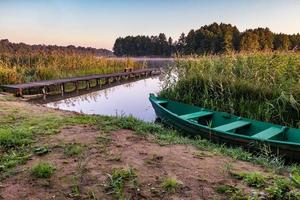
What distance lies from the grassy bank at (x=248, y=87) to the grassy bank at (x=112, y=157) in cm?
231

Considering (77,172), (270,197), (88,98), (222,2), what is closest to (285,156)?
(270,197)

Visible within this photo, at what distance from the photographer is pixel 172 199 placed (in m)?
2.88

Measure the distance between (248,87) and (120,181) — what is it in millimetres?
5385

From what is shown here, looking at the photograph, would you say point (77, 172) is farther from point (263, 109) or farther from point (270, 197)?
point (263, 109)

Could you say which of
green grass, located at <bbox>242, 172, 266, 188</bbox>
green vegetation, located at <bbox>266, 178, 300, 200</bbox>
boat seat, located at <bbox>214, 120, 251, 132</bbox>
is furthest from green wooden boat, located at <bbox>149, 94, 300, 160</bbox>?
green vegetation, located at <bbox>266, 178, 300, 200</bbox>

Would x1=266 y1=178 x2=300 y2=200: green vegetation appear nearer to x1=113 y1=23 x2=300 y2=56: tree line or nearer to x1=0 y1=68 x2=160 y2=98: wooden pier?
x1=0 y1=68 x2=160 y2=98: wooden pier

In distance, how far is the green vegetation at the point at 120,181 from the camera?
9.79ft

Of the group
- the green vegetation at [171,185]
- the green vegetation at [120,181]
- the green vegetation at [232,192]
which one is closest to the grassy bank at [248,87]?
the green vegetation at [232,192]

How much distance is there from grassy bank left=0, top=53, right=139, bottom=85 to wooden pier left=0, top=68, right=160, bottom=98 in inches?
34.9

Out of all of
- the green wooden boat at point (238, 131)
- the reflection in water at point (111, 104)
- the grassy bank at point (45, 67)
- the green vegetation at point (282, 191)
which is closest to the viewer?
the green vegetation at point (282, 191)

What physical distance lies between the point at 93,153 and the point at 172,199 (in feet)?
4.64

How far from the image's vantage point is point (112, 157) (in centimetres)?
385

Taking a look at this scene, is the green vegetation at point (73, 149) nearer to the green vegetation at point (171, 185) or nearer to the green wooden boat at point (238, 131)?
the green vegetation at point (171, 185)

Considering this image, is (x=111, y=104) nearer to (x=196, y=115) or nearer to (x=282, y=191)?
(x=196, y=115)
